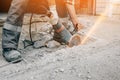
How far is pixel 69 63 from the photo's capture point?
276cm

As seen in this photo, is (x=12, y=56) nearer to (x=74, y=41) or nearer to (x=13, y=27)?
(x=13, y=27)

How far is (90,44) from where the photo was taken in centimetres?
349

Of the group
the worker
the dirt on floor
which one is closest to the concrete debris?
the dirt on floor

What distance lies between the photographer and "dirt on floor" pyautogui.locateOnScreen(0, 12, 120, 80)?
8.14 ft

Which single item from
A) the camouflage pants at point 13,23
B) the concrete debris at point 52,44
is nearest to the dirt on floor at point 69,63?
the concrete debris at point 52,44

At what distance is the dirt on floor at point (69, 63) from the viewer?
2.48m

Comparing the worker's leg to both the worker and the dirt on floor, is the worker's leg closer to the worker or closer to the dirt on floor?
the worker

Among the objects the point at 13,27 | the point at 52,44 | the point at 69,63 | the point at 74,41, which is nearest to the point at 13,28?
the point at 13,27

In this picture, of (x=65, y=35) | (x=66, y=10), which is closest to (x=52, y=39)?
(x=65, y=35)

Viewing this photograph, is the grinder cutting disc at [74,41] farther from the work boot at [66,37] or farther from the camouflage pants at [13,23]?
the camouflage pants at [13,23]

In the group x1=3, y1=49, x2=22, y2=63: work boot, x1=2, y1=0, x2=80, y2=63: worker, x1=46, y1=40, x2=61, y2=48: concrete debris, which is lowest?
x1=46, y1=40, x2=61, y2=48: concrete debris

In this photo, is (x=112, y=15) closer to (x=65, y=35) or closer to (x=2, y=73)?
(x=65, y=35)

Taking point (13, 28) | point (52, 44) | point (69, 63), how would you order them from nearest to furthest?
point (69, 63)
point (13, 28)
point (52, 44)

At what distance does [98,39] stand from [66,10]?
0.65 meters
